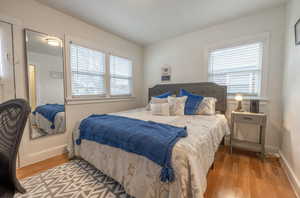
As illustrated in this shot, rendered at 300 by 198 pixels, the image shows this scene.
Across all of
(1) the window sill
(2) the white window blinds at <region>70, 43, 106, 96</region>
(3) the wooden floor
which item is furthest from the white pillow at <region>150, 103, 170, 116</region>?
(2) the white window blinds at <region>70, 43, 106, 96</region>

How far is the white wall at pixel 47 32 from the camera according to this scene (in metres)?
1.89

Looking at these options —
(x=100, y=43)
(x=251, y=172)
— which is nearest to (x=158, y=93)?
(x=100, y=43)

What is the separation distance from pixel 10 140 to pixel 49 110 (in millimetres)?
1810

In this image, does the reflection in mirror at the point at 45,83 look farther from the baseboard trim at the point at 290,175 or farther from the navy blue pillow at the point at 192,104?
the baseboard trim at the point at 290,175

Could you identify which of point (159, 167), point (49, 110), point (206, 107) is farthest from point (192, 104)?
point (49, 110)

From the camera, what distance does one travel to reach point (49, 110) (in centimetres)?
224

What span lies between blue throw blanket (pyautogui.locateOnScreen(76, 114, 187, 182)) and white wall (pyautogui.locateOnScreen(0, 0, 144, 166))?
94cm

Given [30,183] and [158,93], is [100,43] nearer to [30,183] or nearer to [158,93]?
[158,93]

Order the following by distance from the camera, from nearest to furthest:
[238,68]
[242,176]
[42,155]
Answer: [242,176] → [42,155] → [238,68]

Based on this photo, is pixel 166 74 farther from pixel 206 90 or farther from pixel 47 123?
pixel 47 123

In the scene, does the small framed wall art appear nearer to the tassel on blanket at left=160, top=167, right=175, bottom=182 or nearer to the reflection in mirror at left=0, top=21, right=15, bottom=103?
the tassel on blanket at left=160, top=167, right=175, bottom=182

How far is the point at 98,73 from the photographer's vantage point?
300 centimetres

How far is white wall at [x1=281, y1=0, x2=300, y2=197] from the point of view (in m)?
1.59

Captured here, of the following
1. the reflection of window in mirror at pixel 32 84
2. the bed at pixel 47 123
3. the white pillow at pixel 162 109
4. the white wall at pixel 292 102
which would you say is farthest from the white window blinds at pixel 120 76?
the white wall at pixel 292 102
